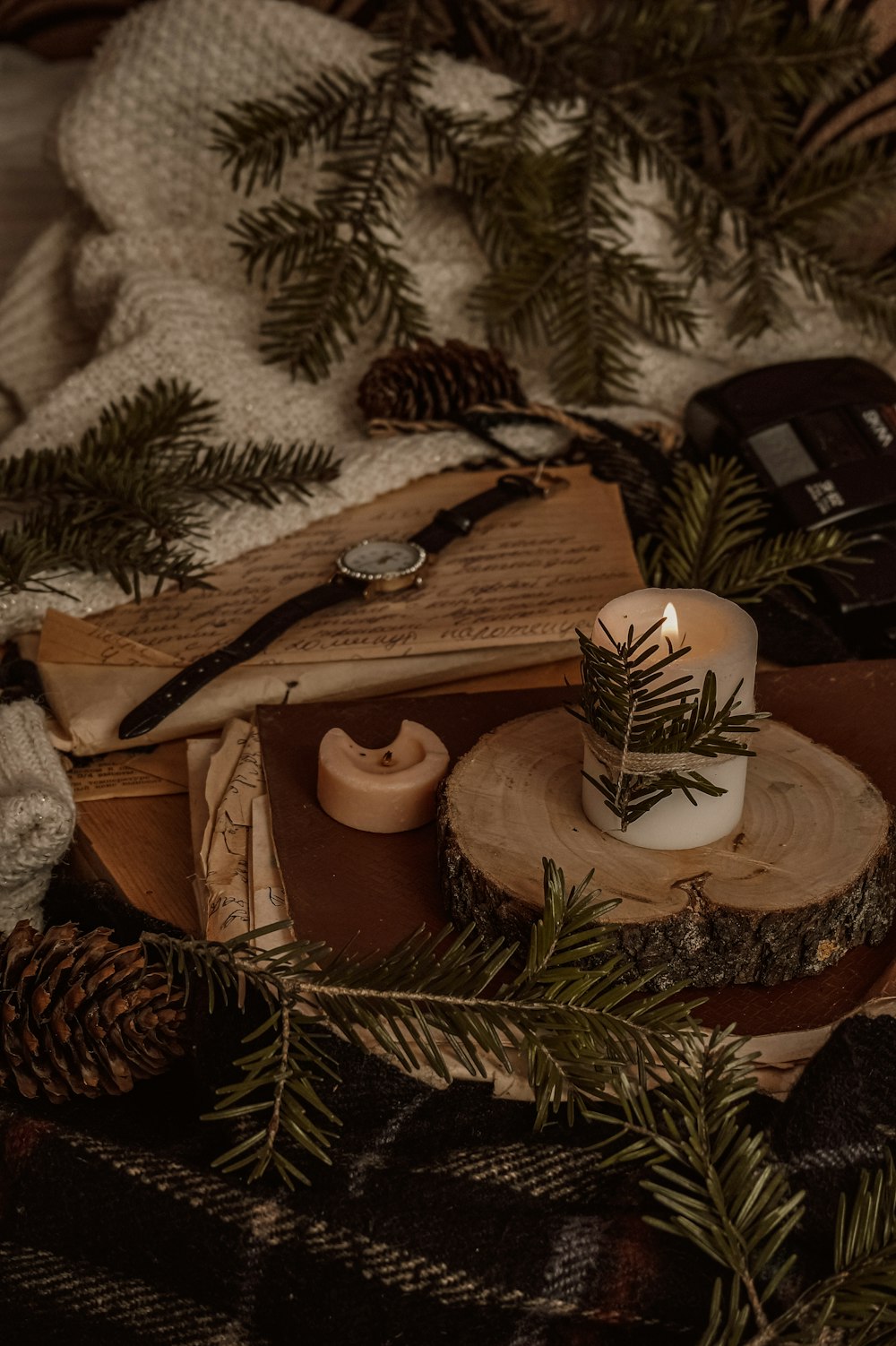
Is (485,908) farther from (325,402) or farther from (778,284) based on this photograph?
(778,284)

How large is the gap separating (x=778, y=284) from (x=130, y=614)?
585 millimetres

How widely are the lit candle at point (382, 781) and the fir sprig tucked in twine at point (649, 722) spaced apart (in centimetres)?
10

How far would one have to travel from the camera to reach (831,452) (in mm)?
845

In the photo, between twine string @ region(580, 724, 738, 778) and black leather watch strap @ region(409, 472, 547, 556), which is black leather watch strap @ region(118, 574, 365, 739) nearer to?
black leather watch strap @ region(409, 472, 547, 556)

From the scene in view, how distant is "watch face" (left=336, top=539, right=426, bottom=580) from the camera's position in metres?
0.77

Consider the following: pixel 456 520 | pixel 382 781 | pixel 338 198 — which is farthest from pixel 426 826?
pixel 338 198

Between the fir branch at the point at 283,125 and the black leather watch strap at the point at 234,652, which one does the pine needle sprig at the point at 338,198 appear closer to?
the fir branch at the point at 283,125

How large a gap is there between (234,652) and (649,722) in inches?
11.7

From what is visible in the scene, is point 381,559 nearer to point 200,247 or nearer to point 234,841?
point 234,841

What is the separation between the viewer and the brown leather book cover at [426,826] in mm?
522

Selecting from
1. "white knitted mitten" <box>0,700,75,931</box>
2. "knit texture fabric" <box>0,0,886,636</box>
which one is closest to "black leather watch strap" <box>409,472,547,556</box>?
"knit texture fabric" <box>0,0,886,636</box>

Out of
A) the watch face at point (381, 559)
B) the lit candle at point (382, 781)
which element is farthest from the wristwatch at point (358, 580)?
the lit candle at point (382, 781)

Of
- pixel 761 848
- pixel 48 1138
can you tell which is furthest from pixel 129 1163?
pixel 761 848

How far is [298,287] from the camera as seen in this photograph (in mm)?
957
